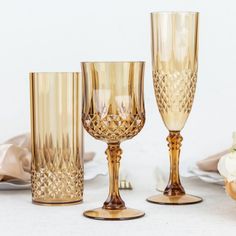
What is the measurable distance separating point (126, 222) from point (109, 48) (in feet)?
2.98

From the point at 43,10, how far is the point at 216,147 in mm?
619

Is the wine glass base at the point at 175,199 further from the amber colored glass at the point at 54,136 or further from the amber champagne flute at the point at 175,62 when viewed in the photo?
the amber colored glass at the point at 54,136

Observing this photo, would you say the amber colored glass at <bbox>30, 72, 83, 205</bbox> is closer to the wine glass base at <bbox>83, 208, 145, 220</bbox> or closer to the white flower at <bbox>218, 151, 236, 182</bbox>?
the wine glass base at <bbox>83, 208, 145, 220</bbox>

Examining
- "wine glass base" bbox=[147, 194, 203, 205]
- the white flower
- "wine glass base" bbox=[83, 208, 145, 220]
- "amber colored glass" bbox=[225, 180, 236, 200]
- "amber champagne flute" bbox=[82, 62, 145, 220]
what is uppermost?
"amber champagne flute" bbox=[82, 62, 145, 220]

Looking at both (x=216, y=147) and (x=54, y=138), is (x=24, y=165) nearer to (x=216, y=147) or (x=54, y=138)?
(x=54, y=138)

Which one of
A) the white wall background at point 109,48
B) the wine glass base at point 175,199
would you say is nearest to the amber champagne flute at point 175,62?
the wine glass base at point 175,199

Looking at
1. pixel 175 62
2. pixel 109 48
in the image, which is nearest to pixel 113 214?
pixel 175 62

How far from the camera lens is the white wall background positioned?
2287 millimetres

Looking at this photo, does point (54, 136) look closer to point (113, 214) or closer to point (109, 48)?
point (113, 214)

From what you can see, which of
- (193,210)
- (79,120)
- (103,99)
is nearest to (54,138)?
(79,120)

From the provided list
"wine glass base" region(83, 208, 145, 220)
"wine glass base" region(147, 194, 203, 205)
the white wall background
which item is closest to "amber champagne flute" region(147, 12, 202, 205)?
"wine glass base" region(147, 194, 203, 205)

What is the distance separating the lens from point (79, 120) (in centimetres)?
167

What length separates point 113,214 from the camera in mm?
1505

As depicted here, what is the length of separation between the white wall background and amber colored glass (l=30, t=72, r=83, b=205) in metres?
0.62
